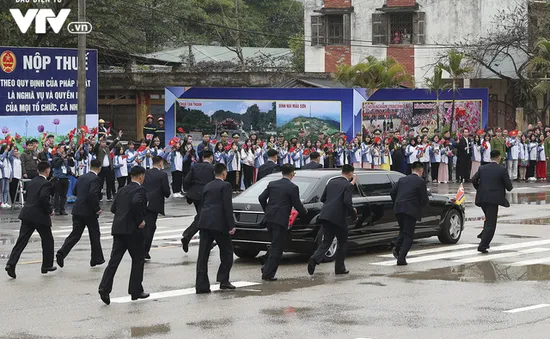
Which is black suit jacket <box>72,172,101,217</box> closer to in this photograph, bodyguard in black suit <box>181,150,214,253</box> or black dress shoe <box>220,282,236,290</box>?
bodyguard in black suit <box>181,150,214,253</box>

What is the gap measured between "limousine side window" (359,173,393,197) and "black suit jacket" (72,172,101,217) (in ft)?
14.5

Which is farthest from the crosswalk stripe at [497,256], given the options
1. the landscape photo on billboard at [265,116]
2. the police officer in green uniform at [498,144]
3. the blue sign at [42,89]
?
the police officer in green uniform at [498,144]

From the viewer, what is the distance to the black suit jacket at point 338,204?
15211mm

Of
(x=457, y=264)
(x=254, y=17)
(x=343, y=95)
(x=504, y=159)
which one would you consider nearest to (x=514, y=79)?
(x=504, y=159)

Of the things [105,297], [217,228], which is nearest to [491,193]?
[217,228]

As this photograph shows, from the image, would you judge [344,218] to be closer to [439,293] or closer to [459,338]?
[439,293]

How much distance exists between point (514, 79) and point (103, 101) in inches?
747

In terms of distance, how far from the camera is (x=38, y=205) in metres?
15.5

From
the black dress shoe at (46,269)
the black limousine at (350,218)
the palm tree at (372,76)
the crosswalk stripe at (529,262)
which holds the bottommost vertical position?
the crosswalk stripe at (529,262)

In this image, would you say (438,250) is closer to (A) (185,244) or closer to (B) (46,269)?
(A) (185,244)

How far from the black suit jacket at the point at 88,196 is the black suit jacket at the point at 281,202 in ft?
8.74

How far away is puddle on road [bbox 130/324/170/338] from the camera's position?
431 inches

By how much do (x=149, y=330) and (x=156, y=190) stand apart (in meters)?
6.04

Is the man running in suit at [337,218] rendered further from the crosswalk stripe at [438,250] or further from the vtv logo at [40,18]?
the vtv logo at [40,18]
